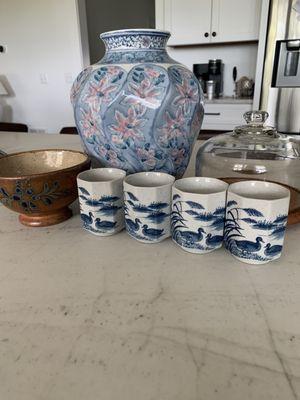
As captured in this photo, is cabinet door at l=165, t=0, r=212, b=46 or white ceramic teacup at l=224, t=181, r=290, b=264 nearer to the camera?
white ceramic teacup at l=224, t=181, r=290, b=264

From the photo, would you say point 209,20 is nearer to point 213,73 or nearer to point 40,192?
point 213,73

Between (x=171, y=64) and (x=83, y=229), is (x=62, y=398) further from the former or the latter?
(x=171, y=64)

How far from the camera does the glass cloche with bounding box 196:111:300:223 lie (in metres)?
0.67

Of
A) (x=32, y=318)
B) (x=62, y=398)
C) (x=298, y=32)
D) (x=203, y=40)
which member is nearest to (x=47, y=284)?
(x=32, y=318)

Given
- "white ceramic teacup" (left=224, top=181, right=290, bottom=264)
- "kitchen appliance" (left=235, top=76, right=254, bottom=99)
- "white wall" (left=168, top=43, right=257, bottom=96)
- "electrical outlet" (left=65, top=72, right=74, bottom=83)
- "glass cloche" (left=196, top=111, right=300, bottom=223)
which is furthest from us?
"electrical outlet" (left=65, top=72, right=74, bottom=83)

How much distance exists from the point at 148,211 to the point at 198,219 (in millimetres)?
79

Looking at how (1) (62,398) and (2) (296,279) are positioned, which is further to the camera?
(2) (296,279)

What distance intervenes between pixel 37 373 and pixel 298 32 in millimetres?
2491

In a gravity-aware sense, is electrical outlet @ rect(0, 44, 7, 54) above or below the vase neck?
above

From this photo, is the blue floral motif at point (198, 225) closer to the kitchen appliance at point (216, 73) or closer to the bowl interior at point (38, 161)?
the bowl interior at point (38, 161)

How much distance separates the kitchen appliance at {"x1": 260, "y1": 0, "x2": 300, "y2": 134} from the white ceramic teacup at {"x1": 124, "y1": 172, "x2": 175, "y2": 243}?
214 centimetres

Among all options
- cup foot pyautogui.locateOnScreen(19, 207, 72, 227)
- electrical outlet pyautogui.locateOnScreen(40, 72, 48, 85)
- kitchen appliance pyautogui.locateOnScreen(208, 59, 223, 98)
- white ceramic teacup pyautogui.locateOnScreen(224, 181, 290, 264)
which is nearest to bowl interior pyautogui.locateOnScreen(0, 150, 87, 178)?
cup foot pyautogui.locateOnScreen(19, 207, 72, 227)

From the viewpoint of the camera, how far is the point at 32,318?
369 millimetres

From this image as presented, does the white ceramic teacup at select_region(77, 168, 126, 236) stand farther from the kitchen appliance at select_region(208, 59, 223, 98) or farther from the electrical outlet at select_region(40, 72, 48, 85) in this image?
the electrical outlet at select_region(40, 72, 48, 85)
